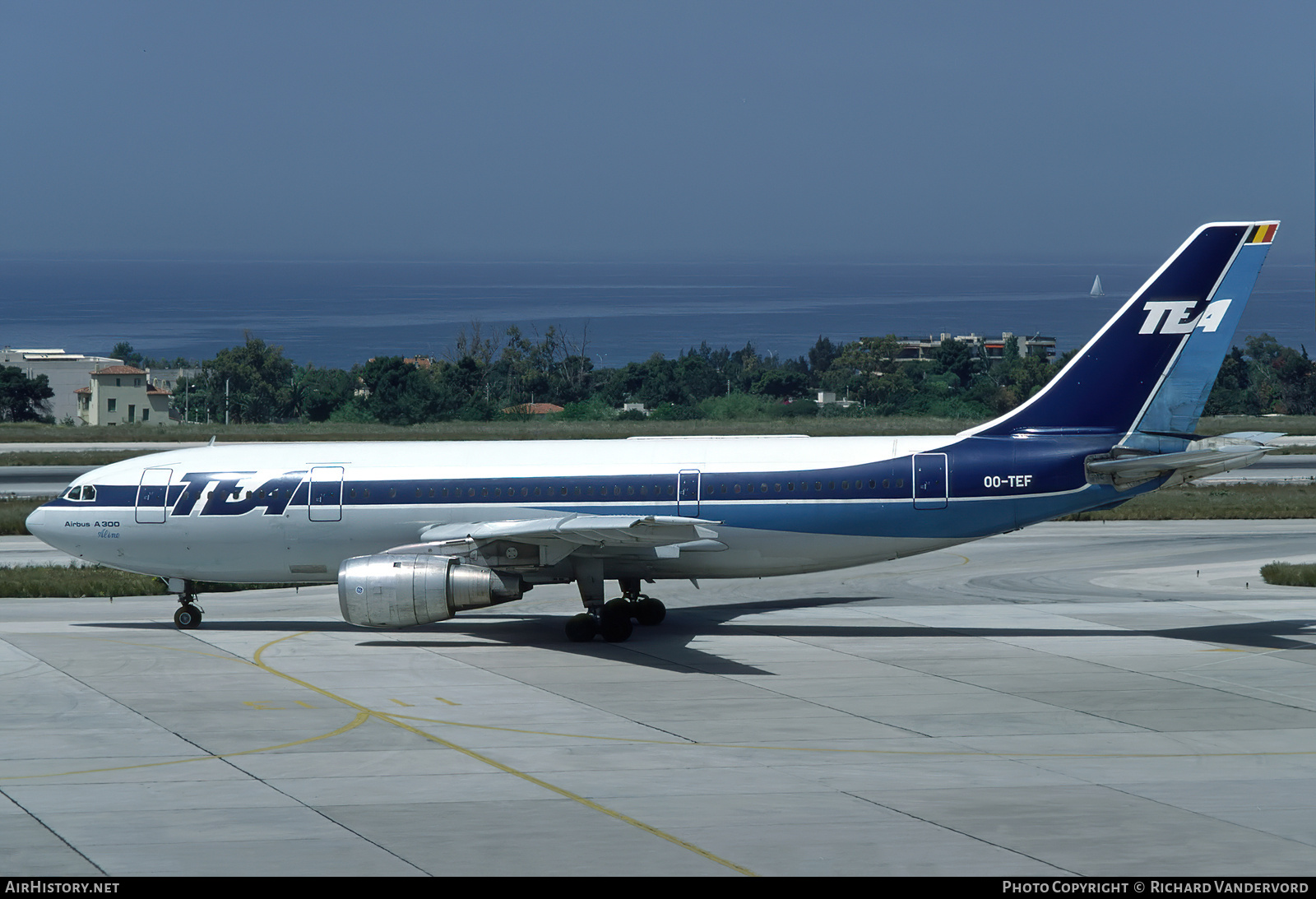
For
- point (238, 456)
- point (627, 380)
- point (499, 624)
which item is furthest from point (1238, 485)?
point (627, 380)

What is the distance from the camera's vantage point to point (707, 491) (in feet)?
103

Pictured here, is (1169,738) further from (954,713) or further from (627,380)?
(627,380)

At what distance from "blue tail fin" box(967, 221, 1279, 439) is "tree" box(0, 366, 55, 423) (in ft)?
360

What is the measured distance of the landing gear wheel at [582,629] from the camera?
3075 centimetres

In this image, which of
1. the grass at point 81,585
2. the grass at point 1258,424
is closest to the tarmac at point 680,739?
the grass at point 81,585

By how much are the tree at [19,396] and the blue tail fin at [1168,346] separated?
4324 inches

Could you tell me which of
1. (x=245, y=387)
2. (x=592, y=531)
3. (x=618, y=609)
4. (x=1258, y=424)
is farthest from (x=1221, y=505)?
(x=245, y=387)

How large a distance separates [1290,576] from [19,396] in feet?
370

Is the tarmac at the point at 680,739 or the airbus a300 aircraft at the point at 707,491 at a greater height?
the airbus a300 aircraft at the point at 707,491

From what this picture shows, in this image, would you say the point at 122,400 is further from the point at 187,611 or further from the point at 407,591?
the point at 407,591

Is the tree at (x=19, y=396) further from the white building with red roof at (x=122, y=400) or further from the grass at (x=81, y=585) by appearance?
the grass at (x=81, y=585)

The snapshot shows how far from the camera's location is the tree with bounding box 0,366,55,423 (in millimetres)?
123750

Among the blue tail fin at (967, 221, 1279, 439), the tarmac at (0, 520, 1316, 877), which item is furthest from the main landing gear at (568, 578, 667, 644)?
the blue tail fin at (967, 221, 1279, 439)

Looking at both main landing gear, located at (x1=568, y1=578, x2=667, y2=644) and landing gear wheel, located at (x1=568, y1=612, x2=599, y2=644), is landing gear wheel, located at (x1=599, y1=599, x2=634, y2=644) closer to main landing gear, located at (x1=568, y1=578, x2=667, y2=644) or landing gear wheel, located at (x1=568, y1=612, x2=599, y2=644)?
main landing gear, located at (x1=568, y1=578, x2=667, y2=644)
